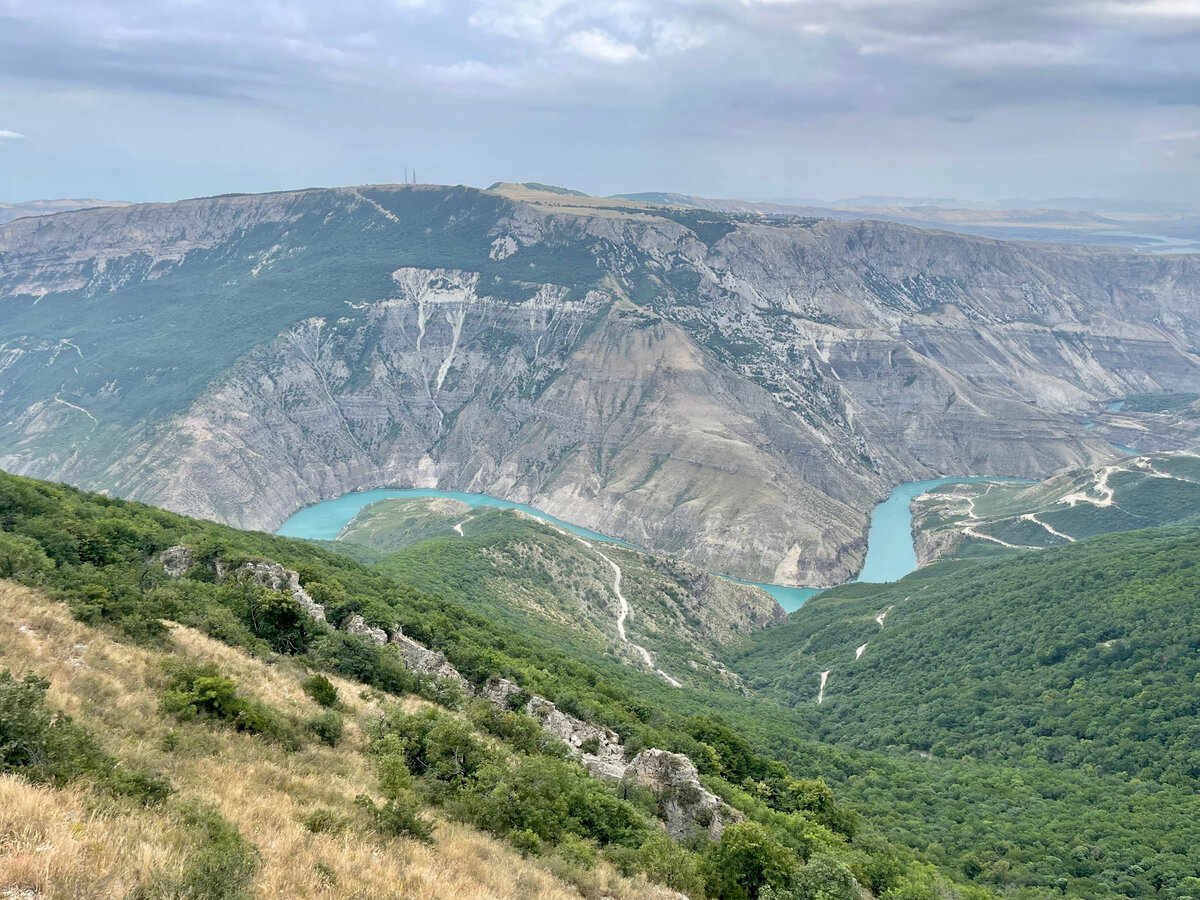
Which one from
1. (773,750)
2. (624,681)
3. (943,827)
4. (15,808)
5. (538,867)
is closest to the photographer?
(15,808)

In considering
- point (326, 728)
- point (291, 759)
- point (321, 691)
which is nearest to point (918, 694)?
point (321, 691)

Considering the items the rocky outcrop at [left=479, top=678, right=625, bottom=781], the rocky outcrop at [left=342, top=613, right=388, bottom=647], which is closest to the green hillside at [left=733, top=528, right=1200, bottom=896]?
the rocky outcrop at [left=479, top=678, right=625, bottom=781]

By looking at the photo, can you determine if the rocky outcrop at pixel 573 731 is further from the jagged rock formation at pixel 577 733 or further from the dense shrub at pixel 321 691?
the dense shrub at pixel 321 691

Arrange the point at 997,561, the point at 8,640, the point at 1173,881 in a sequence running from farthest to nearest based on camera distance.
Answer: the point at 997,561 → the point at 1173,881 → the point at 8,640

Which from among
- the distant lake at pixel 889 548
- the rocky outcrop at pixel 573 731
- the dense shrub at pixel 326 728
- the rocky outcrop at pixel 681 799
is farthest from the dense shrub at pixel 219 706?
the distant lake at pixel 889 548

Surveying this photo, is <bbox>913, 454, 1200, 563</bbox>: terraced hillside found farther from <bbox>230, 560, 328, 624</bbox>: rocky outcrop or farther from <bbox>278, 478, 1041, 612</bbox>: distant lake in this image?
<bbox>230, 560, 328, 624</bbox>: rocky outcrop

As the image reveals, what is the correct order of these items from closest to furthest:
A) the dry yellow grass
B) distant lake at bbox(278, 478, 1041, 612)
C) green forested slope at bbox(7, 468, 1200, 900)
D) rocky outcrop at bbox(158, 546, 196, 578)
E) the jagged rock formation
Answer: the dry yellow grass
the jagged rock formation
green forested slope at bbox(7, 468, 1200, 900)
rocky outcrop at bbox(158, 546, 196, 578)
distant lake at bbox(278, 478, 1041, 612)

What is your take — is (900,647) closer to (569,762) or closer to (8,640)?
(569,762)

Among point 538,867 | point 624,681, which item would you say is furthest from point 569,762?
point 624,681
